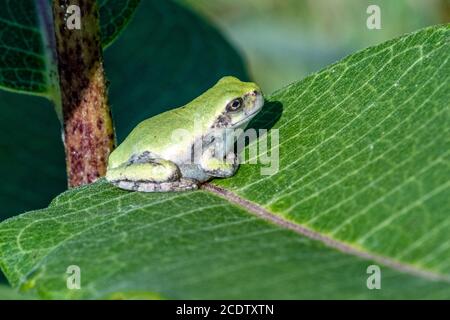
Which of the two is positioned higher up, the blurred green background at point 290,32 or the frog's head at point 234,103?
the blurred green background at point 290,32

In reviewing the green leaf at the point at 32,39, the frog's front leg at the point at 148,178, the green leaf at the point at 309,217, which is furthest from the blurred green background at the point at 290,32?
the green leaf at the point at 309,217

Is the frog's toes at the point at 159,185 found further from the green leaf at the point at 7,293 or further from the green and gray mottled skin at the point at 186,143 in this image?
the green leaf at the point at 7,293

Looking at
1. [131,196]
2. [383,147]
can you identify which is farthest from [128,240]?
[383,147]

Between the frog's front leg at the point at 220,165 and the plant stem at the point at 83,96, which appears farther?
the frog's front leg at the point at 220,165

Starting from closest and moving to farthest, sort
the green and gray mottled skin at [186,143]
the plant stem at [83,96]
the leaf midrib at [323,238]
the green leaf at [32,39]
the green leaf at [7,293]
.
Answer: the leaf midrib at [323,238] → the plant stem at [83,96] → the green and gray mottled skin at [186,143] → the green leaf at [32,39] → the green leaf at [7,293]

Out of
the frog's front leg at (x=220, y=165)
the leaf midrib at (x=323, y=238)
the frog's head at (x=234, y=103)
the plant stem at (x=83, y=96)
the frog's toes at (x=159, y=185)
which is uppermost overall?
the frog's head at (x=234, y=103)

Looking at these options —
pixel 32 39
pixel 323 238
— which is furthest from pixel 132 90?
pixel 323 238

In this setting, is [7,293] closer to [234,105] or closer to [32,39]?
[32,39]
